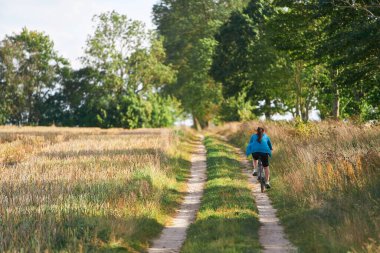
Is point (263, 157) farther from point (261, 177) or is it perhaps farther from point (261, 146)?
point (261, 177)

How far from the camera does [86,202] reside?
12484 millimetres

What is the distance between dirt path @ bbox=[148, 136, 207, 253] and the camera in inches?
421

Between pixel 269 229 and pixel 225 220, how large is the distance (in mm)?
1052

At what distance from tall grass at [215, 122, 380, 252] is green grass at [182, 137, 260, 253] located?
0.90 meters

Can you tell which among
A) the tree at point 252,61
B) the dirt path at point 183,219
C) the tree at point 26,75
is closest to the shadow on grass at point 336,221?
the dirt path at point 183,219

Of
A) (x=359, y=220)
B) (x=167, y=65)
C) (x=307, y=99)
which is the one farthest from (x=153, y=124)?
(x=359, y=220)

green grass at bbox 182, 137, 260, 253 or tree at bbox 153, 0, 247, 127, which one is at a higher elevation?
tree at bbox 153, 0, 247, 127

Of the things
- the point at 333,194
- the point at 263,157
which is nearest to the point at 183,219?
the point at 333,194

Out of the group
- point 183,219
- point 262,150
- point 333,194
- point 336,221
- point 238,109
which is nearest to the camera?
point 336,221

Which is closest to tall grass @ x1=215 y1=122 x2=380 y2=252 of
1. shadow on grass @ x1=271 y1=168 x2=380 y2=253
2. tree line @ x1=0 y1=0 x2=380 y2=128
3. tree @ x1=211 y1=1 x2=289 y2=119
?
shadow on grass @ x1=271 y1=168 x2=380 y2=253

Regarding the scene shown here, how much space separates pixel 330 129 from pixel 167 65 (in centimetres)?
5297

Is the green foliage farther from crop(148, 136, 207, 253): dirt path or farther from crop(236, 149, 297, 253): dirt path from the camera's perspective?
crop(236, 149, 297, 253): dirt path

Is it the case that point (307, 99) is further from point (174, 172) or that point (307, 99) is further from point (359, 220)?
point (359, 220)

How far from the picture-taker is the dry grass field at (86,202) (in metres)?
9.72
